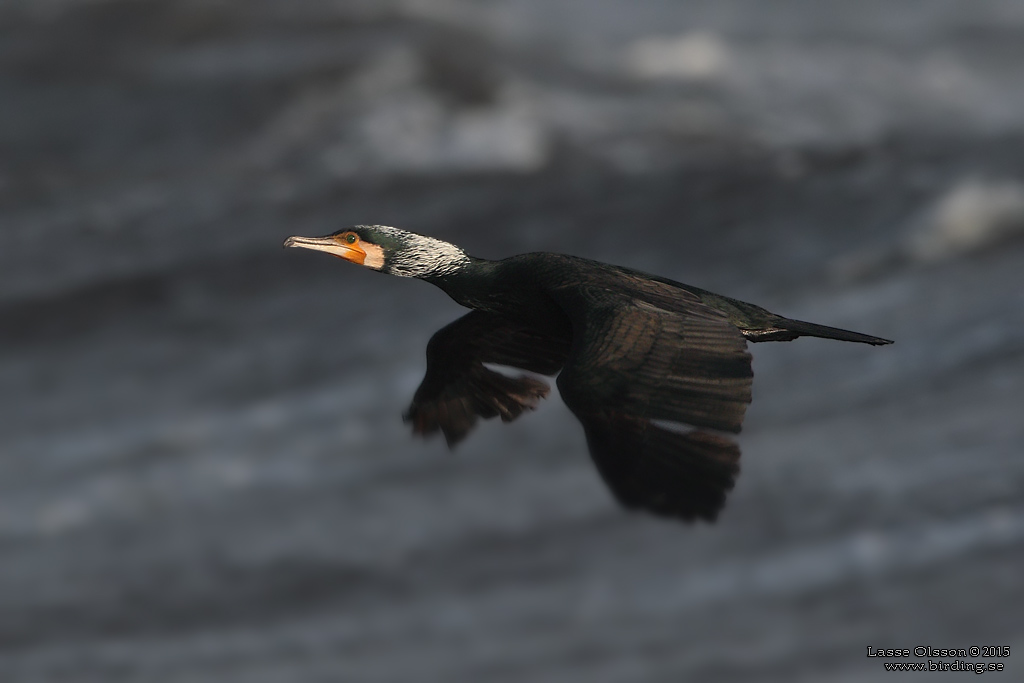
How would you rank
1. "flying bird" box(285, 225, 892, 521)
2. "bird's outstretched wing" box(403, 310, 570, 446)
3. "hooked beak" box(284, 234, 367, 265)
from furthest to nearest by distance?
1. "bird's outstretched wing" box(403, 310, 570, 446)
2. "hooked beak" box(284, 234, 367, 265)
3. "flying bird" box(285, 225, 892, 521)

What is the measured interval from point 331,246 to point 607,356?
1.81m

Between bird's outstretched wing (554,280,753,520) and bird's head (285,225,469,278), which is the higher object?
bird's head (285,225,469,278)

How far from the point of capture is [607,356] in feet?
21.4

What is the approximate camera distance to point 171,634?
1490 cm

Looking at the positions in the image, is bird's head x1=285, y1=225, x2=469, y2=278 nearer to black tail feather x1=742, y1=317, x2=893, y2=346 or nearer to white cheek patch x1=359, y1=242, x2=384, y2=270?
white cheek patch x1=359, y1=242, x2=384, y2=270

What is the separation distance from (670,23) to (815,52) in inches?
80.7

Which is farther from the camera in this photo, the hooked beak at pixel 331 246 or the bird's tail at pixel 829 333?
the hooked beak at pixel 331 246

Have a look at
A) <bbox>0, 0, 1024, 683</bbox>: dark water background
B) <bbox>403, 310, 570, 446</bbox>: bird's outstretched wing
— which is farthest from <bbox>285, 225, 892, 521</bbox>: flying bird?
<bbox>0, 0, 1024, 683</bbox>: dark water background

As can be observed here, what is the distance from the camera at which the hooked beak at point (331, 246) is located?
24.5 ft

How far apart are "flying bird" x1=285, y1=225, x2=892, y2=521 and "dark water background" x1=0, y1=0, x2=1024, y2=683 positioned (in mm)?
4616

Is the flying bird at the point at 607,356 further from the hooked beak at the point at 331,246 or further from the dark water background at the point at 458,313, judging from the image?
the dark water background at the point at 458,313

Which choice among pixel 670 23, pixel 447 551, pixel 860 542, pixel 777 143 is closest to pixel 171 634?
pixel 447 551

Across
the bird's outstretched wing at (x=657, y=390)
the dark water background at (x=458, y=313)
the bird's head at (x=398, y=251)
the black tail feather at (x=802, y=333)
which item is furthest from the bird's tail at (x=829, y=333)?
the dark water background at (x=458, y=313)

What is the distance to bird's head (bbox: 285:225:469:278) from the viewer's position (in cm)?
780
